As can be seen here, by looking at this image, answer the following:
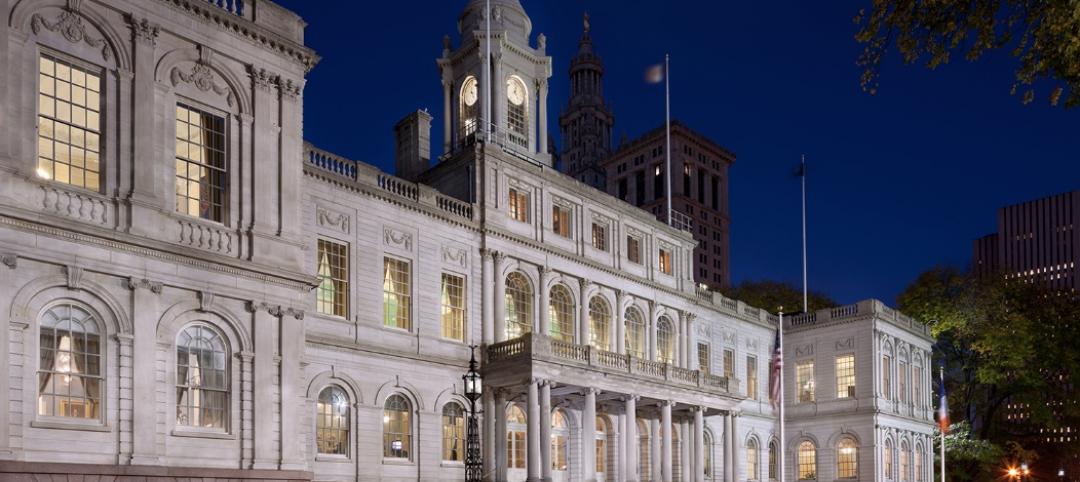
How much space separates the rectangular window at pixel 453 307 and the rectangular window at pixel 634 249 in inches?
452

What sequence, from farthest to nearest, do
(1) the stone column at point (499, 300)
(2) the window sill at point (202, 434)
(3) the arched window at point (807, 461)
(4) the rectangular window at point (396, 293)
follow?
1. (3) the arched window at point (807, 461)
2. (1) the stone column at point (499, 300)
3. (4) the rectangular window at point (396, 293)
4. (2) the window sill at point (202, 434)

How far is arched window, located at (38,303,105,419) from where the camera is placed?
2109 centimetres

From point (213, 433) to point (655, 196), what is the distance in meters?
119

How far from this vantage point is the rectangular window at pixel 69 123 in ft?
71.9

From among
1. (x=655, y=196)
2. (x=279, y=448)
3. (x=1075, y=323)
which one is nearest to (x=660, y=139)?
(x=655, y=196)

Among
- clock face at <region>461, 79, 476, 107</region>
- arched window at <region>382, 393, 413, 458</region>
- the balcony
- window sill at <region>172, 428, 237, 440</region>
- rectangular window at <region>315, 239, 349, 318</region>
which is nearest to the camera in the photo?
window sill at <region>172, 428, 237, 440</region>

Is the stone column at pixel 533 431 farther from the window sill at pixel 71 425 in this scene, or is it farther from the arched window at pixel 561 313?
the window sill at pixel 71 425

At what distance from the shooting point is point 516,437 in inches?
1500

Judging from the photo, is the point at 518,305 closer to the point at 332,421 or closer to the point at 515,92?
the point at 332,421

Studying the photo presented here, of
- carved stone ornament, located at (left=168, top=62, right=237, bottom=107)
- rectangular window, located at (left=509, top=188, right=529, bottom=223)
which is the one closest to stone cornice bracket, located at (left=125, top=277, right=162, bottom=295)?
carved stone ornament, located at (left=168, top=62, right=237, bottom=107)

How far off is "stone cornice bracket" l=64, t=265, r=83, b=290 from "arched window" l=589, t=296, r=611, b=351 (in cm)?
2424

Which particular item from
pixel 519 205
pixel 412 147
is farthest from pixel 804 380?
pixel 412 147

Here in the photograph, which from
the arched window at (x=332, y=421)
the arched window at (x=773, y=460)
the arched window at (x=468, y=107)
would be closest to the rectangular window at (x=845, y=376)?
the arched window at (x=773, y=460)

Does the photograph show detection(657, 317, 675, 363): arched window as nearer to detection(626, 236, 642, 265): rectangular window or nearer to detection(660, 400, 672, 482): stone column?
detection(626, 236, 642, 265): rectangular window
